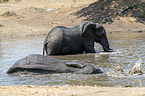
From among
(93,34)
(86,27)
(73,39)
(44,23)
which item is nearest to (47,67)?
(73,39)

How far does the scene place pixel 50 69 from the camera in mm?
7527

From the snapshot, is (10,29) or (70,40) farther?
(10,29)

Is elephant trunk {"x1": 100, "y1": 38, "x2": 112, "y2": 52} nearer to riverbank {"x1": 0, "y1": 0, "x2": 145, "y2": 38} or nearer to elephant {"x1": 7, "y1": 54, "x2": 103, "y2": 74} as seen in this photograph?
elephant {"x1": 7, "y1": 54, "x2": 103, "y2": 74}

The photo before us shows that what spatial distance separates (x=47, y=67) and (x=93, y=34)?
5.17 metres

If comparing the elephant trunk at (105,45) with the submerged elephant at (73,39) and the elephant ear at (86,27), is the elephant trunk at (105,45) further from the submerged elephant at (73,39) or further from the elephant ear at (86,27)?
the elephant ear at (86,27)

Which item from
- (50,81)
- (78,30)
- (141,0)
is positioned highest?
(141,0)

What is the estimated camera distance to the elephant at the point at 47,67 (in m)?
7.42

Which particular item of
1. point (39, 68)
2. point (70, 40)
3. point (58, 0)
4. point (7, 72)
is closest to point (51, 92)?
point (39, 68)

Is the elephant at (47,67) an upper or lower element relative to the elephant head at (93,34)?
lower

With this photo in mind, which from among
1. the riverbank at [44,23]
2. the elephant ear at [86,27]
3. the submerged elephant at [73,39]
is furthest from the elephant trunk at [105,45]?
the riverbank at [44,23]

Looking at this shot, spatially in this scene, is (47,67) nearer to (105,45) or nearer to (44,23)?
(105,45)

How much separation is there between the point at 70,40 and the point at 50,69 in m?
4.21

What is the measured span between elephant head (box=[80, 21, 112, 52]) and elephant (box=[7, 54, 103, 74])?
14.9 ft

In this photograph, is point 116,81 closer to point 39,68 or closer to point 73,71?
point 73,71
